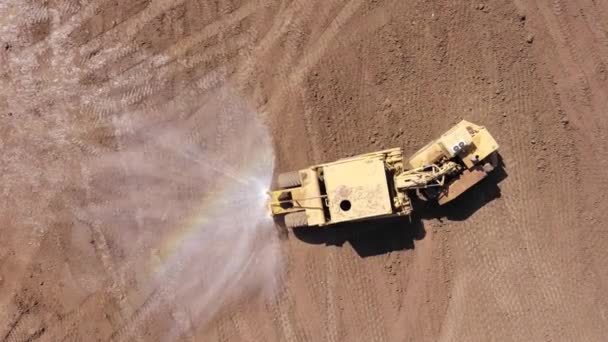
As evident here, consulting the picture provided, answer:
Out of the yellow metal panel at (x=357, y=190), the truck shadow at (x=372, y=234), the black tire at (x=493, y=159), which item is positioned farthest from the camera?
the truck shadow at (x=372, y=234)

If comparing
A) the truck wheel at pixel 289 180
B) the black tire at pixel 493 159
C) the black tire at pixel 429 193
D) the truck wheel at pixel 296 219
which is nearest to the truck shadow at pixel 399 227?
the black tire at pixel 429 193

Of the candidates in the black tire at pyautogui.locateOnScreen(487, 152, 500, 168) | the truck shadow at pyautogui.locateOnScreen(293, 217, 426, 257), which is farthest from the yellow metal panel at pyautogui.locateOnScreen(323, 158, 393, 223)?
the black tire at pyautogui.locateOnScreen(487, 152, 500, 168)

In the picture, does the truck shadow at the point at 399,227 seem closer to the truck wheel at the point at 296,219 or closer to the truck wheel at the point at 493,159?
the truck wheel at the point at 493,159

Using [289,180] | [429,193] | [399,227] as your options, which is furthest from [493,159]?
[289,180]

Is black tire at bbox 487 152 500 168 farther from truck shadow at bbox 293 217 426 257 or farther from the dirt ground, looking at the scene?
truck shadow at bbox 293 217 426 257

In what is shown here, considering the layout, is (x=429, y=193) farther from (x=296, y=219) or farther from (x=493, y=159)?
(x=296, y=219)
